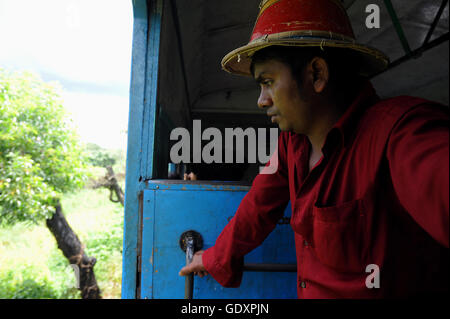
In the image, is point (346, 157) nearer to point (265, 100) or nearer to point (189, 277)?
point (265, 100)

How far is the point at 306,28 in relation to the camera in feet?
3.68

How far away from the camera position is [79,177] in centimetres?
852

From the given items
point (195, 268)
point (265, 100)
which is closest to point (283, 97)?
point (265, 100)

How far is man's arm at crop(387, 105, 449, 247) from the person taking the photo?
644mm

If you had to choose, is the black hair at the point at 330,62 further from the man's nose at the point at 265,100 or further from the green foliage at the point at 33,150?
the green foliage at the point at 33,150

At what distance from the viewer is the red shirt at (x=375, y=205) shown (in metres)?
0.72

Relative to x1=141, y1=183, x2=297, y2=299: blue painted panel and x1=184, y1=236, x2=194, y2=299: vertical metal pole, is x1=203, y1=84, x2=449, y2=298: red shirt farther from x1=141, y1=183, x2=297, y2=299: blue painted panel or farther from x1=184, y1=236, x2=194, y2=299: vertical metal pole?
x1=184, y1=236, x2=194, y2=299: vertical metal pole

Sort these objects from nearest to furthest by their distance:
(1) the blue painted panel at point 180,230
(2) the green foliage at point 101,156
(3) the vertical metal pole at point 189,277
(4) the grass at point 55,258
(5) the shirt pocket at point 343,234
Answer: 1. (5) the shirt pocket at point 343,234
2. (3) the vertical metal pole at point 189,277
3. (1) the blue painted panel at point 180,230
4. (4) the grass at point 55,258
5. (2) the green foliage at point 101,156

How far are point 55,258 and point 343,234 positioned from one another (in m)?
14.5

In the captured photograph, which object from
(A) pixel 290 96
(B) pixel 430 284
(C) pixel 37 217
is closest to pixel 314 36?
(A) pixel 290 96

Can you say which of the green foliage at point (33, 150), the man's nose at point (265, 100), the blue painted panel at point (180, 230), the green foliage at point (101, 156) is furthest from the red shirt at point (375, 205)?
the green foliage at point (101, 156)

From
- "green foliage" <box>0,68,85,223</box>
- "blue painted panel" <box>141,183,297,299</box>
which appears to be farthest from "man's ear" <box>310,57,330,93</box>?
"green foliage" <box>0,68,85,223</box>

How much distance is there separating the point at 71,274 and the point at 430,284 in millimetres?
12517

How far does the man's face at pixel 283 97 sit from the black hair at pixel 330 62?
0.03 metres
